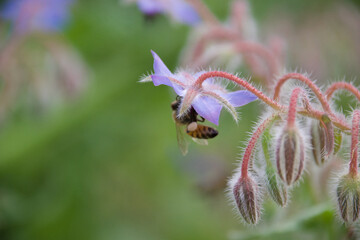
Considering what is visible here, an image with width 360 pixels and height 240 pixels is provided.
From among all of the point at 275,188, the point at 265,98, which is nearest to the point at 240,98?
the point at 265,98

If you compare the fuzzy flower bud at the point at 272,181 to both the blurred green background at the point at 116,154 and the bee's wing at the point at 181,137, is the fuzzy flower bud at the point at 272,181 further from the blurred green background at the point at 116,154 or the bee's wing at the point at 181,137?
the blurred green background at the point at 116,154

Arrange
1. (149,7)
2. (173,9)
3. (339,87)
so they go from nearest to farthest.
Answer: (339,87)
(149,7)
(173,9)

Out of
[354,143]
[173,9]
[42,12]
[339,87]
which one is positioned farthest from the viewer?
[42,12]

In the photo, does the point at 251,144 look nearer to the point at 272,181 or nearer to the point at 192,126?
the point at 272,181

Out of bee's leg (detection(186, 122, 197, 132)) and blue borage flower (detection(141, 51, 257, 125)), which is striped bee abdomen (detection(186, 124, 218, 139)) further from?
blue borage flower (detection(141, 51, 257, 125))

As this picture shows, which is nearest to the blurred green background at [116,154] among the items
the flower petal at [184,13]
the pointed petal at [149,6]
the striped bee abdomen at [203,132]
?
the flower petal at [184,13]

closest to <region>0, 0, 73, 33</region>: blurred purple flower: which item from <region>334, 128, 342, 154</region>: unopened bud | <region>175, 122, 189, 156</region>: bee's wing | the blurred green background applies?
the blurred green background

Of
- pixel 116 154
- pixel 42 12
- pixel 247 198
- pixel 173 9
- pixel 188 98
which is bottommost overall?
pixel 247 198

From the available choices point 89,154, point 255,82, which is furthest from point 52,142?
point 255,82
